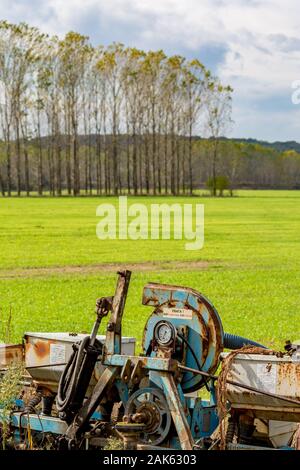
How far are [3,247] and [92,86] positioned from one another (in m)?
75.2

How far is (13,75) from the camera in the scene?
98.0 m

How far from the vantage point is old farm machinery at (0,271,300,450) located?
552cm

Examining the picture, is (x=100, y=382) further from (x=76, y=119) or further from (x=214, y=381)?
(x=76, y=119)

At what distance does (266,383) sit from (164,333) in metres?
0.81

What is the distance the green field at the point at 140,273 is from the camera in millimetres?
15258

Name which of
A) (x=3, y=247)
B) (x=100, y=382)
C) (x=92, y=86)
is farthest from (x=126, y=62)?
Answer: (x=100, y=382)

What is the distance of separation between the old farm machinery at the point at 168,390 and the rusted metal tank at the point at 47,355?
0.41ft

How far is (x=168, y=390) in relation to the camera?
552 centimetres

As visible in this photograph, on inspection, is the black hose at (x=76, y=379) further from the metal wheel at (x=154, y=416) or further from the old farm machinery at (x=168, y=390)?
the metal wheel at (x=154, y=416)

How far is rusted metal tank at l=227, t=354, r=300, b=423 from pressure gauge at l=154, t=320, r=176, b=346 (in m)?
0.50

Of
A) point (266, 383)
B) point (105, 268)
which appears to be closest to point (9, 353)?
point (266, 383)

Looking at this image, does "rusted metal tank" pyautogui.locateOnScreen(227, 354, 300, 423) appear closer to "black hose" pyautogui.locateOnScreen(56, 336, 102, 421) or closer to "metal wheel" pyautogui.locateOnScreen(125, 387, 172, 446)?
"metal wheel" pyautogui.locateOnScreen(125, 387, 172, 446)

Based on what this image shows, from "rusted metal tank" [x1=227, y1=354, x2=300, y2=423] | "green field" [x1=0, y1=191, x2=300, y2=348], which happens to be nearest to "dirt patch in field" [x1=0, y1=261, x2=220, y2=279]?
"green field" [x1=0, y1=191, x2=300, y2=348]

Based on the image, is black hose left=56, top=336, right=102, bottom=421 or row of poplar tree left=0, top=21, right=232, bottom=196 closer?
black hose left=56, top=336, right=102, bottom=421
